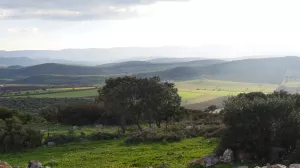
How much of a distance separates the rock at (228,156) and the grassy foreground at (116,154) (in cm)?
239

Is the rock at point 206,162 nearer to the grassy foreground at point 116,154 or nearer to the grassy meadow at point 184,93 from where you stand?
the grassy foreground at point 116,154

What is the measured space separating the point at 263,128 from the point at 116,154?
436 inches

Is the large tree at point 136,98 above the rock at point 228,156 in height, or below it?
above

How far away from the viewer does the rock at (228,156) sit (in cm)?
2167

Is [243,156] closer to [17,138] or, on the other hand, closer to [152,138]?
[152,138]

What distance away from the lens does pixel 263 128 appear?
72.9ft

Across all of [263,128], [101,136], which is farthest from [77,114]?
[263,128]

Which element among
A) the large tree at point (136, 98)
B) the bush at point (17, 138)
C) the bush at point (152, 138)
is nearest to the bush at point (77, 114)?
the large tree at point (136, 98)

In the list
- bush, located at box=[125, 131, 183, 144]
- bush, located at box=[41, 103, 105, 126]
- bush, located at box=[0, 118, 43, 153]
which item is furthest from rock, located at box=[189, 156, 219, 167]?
bush, located at box=[41, 103, 105, 126]

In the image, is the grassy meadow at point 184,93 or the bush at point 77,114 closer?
the bush at point 77,114

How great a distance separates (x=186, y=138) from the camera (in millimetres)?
34938

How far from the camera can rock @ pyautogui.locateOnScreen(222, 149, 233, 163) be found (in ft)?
71.1

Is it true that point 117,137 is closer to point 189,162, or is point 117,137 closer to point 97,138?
point 97,138

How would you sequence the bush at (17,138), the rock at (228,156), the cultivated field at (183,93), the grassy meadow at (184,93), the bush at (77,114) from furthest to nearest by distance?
1. the grassy meadow at (184,93)
2. the cultivated field at (183,93)
3. the bush at (77,114)
4. the bush at (17,138)
5. the rock at (228,156)
